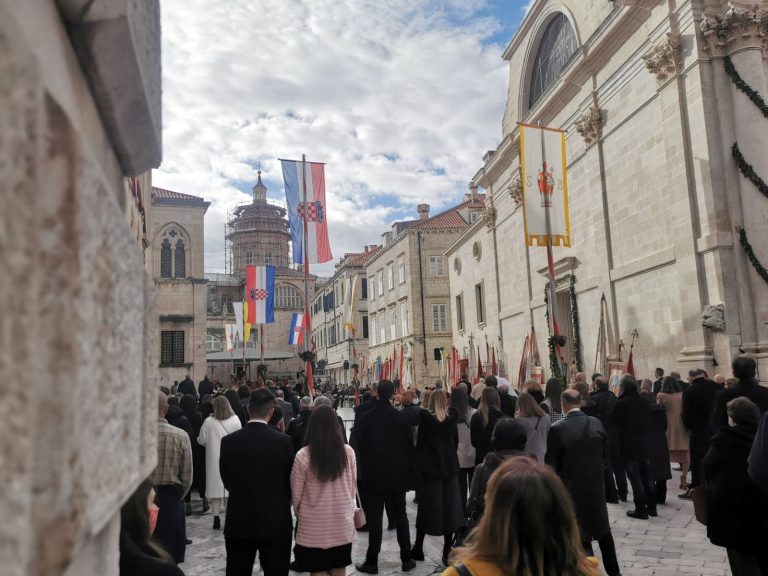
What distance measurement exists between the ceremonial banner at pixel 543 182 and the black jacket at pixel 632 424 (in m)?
7.52

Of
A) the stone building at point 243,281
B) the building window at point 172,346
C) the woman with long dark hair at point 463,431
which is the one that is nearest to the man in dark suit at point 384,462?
the woman with long dark hair at point 463,431

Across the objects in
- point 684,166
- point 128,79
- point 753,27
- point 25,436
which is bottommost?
point 25,436

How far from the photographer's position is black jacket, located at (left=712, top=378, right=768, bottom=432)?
6.78 m

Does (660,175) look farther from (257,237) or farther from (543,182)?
(257,237)

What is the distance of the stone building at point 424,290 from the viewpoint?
4059 cm

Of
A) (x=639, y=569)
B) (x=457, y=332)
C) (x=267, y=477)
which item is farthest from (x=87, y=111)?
(x=457, y=332)

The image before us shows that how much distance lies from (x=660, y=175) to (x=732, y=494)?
38.6ft

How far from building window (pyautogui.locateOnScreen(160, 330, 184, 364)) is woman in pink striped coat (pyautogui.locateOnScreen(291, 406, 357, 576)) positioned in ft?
107

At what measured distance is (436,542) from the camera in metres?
7.45

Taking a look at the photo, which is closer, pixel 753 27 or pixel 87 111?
pixel 87 111

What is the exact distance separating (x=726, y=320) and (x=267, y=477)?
430 inches

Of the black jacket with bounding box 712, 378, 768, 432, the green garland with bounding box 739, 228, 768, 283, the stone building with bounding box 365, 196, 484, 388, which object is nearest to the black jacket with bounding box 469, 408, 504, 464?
the black jacket with bounding box 712, 378, 768, 432

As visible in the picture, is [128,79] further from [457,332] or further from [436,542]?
[457,332]

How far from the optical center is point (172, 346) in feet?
116
